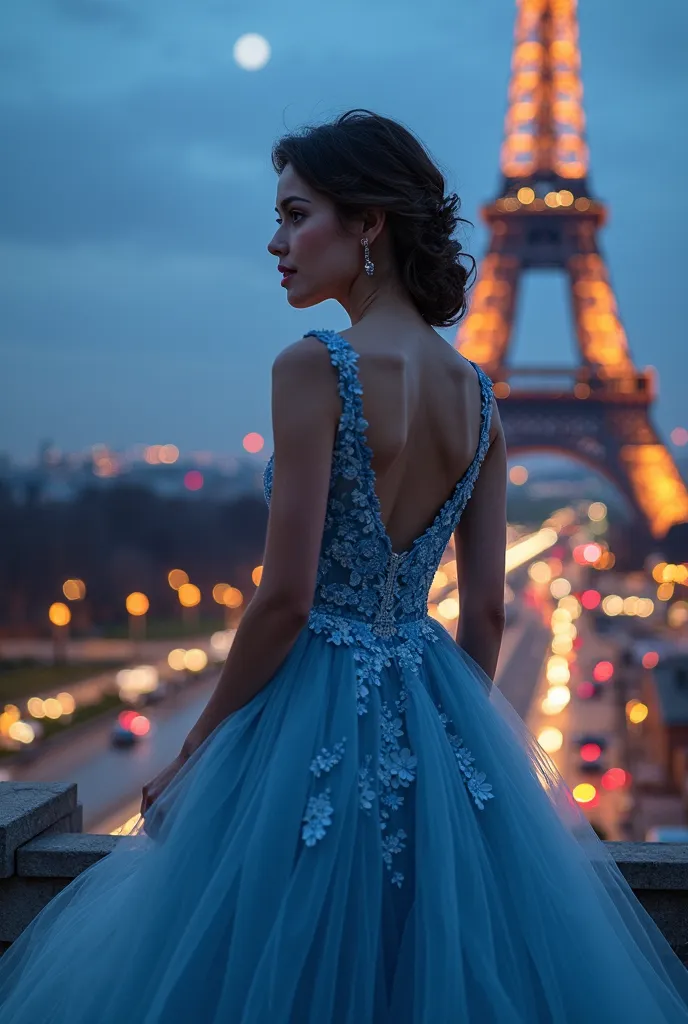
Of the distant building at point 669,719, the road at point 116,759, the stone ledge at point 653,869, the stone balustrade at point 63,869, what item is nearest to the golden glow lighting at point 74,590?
the road at point 116,759

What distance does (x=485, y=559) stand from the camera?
2.41 meters

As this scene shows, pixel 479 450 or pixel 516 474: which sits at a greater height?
pixel 516 474

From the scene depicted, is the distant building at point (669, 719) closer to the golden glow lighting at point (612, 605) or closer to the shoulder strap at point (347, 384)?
the shoulder strap at point (347, 384)

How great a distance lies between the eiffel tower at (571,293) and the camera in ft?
112

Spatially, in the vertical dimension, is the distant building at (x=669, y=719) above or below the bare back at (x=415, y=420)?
above

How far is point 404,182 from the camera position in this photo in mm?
2119

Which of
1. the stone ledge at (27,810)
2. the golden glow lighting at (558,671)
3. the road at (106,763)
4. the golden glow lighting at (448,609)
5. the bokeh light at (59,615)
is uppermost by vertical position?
the golden glow lighting at (448,609)

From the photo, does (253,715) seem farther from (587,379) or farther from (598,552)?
(598,552)

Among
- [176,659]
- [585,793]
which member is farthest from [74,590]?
[585,793]

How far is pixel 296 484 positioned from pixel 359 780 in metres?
0.47

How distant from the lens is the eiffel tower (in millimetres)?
34281

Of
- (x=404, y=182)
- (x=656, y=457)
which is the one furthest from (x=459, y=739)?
(x=656, y=457)

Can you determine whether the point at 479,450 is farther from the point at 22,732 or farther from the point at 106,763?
the point at 22,732

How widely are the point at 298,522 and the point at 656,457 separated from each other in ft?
109
